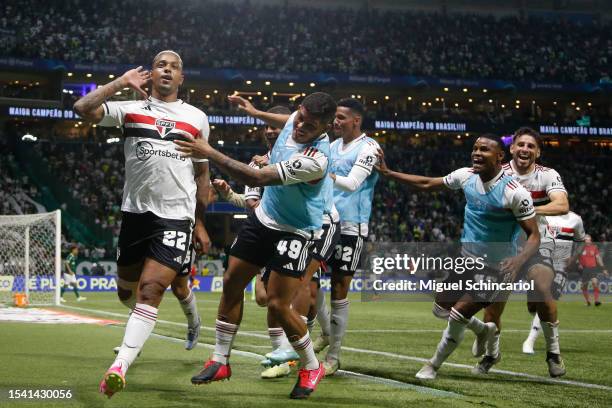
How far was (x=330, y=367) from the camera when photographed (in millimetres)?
8297

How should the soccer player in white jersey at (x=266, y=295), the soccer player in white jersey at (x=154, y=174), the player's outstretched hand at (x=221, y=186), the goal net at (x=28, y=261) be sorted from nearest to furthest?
the soccer player in white jersey at (x=154, y=174) < the player's outstretched hand at (x=221, y=186) < the soccer player in white jersey at (x=266, y=295) < the goal net at (x=28, y=261)

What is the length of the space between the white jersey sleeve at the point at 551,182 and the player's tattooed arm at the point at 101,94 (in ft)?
15.9

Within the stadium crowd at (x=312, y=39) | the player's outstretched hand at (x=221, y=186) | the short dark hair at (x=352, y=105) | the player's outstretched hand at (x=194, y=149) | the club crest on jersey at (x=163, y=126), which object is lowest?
the player's outstretched hand at (x=221, y=186)

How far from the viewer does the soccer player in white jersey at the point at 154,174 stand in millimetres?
6641

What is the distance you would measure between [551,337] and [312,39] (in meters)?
47.1

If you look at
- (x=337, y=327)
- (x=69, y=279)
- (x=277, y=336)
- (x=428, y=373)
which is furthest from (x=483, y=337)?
(x=69, y=279)

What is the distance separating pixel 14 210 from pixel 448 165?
25765 millimetres

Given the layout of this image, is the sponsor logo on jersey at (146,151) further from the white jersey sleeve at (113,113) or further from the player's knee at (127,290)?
the player's knee at (127,290)

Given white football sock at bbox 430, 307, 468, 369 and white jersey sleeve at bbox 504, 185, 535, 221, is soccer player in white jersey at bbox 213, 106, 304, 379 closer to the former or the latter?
white football sock at bbox 430, 307, 468, 369

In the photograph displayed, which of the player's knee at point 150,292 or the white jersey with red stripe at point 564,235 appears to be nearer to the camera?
the player's knee at point 150,292

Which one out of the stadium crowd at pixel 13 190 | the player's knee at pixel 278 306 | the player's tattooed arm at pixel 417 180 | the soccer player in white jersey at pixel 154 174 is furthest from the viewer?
the stadium crowd at pixel 13 190

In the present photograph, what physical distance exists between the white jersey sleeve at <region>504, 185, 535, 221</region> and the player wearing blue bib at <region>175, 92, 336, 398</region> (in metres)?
2.08

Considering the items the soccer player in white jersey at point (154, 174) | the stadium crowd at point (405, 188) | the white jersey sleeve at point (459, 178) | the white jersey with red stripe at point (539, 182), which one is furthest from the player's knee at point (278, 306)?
the stadium crowd at point (405, 188)

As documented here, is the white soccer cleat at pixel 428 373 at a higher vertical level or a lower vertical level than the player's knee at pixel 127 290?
lower
